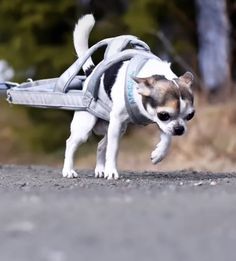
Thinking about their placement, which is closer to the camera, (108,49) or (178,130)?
(178,130)

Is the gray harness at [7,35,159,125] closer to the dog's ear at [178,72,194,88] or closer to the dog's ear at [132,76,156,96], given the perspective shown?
the dog's ear at [132,76,156,96]

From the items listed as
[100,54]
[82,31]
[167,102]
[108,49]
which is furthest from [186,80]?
[100,54]

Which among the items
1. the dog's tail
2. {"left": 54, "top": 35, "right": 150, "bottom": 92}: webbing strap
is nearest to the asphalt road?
{"left": 54, "top": 35, "right": 150, "bottom": 92}: webbing strap

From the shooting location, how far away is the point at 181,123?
25.7 feet

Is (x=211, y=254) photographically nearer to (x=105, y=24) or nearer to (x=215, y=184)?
(x=215, y=184)

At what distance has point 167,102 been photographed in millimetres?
7867

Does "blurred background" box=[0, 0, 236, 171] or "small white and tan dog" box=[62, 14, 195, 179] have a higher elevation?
"blurred background" box=[0, 0, 236, 171]

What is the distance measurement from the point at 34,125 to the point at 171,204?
14.8 meters

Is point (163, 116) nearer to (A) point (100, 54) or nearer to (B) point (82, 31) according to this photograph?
(B) point (82, 31)

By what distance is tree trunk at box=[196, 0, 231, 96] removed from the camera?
63.3 feet

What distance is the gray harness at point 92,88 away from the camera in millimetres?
8273

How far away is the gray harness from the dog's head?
20 centimetres

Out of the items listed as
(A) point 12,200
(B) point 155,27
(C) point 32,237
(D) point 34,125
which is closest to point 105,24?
(B) point 155,27

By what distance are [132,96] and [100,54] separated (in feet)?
33.8
